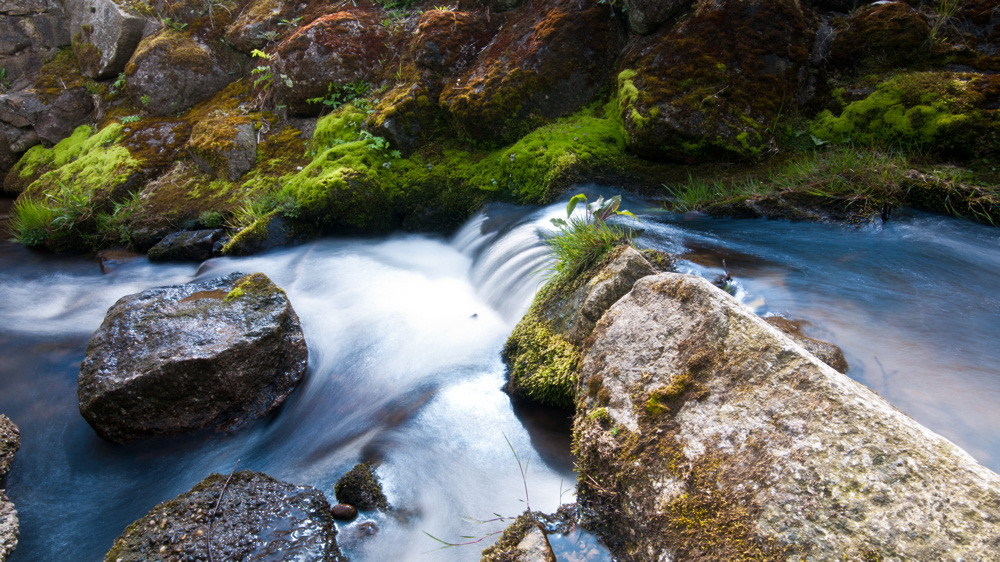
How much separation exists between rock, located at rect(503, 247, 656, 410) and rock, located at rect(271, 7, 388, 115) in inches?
226

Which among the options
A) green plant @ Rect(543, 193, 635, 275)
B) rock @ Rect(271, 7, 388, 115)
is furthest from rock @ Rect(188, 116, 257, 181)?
green plant @ Rect(543, 193, 635, 275)

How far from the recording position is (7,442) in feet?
13.1

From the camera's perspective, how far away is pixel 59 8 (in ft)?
36.3

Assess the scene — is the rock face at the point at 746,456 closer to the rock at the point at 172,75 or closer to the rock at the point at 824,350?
the rock at the point at 824,350

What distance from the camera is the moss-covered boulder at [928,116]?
4574mm

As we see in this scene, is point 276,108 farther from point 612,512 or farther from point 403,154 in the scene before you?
point 612,512

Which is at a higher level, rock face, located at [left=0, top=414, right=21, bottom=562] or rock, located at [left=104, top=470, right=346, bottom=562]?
rock, located at [left=104, top=470, right=346, bottom=562]

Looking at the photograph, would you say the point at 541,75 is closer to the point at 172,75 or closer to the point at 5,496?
the point at 5,496

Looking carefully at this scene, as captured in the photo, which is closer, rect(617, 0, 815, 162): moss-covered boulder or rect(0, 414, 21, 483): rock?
rect(0, 414, 21, 483): rock

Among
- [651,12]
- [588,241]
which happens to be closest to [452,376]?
[588,241]

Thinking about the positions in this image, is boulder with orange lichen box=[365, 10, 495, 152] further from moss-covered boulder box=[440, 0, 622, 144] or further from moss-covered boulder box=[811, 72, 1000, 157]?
moss-covered boulder box=[811, 72, 1000, 157]

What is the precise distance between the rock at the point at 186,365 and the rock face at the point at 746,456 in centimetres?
291

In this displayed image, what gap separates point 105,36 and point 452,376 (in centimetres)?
1112

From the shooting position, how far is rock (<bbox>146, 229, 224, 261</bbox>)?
22.0ft
